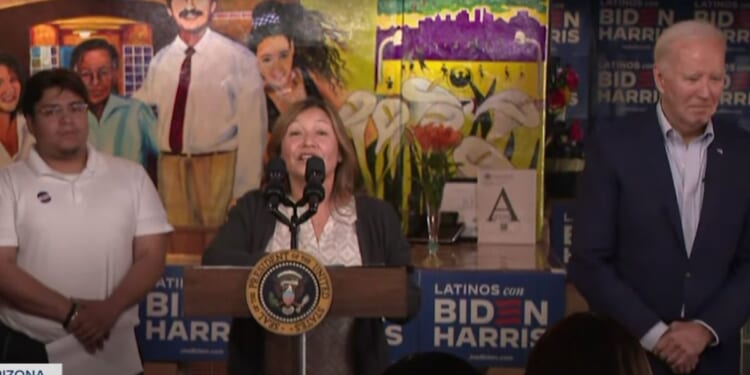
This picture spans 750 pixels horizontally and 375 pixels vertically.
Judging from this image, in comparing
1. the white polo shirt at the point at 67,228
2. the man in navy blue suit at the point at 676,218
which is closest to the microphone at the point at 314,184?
the man in navy blue suit at the point at 676,218

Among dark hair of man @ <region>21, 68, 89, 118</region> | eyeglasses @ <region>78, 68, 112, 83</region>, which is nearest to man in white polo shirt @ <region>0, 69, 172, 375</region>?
dark hair of man @ <region>21, 68, 89, 118</region>

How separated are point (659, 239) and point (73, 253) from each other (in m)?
1.99

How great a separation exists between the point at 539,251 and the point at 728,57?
53.4 inches

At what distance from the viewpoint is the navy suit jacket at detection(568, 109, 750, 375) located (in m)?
3.27

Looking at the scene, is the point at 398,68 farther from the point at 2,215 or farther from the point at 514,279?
the point at 2,215

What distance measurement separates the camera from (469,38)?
530 cm

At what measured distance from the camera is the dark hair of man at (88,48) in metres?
5.25

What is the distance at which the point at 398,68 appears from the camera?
5.30 m

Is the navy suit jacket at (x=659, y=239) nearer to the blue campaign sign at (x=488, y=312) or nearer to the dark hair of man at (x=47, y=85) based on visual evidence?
the blue campaign sign at (x=488, y=312)

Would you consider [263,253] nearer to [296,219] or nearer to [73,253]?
[296,219]

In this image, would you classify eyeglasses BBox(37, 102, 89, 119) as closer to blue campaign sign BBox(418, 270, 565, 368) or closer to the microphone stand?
blue campaign sign BBox(418, 270, 565, 368)

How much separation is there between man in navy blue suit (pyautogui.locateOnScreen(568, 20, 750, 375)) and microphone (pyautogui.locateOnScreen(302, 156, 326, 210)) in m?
0.84

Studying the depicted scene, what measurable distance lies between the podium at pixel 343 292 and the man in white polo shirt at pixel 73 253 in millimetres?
1322

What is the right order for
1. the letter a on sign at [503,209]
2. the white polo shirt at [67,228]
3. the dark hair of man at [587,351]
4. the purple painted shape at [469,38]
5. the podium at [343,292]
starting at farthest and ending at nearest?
the purple painted shape at [469,38] → the letter a on sign at [503,209] → the white polo shirt at [67,228] → the podium at [343,292] → the dark hair of man at [587,351]
